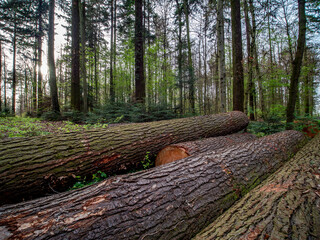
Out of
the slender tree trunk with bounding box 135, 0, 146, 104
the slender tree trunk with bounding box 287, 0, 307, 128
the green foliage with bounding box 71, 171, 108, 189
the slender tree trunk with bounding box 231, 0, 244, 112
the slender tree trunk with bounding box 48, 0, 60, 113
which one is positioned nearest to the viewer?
the green foliage with bounding box 71, 171, 108, 189

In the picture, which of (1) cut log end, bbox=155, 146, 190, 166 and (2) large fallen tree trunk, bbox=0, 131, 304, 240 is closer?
(2) large fallen tree trunk, bbox=0, 131, 304, 240

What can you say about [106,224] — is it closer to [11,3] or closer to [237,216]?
[237,216]

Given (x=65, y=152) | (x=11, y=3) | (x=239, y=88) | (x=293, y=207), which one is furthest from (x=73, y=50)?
(x=293, y=207)

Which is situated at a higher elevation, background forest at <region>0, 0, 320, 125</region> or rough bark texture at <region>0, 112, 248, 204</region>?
background forest at <region>0, 0, 320, 125</region>

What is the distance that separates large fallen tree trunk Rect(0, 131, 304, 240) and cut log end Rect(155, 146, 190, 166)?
2.07ft

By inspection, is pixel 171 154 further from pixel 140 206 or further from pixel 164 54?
pixel 164 54

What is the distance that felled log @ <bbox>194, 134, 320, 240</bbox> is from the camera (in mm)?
1082

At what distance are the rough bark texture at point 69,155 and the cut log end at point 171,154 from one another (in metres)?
0.22

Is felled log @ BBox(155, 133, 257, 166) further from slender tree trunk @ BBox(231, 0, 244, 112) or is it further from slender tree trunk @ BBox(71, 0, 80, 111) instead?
slender tree trunk @ BBox(71, 0, 80, 111)

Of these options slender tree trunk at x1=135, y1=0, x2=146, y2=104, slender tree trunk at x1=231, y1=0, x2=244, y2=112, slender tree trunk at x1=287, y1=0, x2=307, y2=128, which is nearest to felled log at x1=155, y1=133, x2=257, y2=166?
slender tree trunk at x1=231, y1=0, x2=244, y2=112

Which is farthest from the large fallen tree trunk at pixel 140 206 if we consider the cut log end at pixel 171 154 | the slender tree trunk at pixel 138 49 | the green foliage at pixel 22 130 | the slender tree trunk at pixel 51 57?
the slender tree trunk at pixel 51 57

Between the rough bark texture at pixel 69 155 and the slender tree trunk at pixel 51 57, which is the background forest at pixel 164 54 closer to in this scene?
the slender tree trunk at pixel 51 57

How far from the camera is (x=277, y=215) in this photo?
1.24 metres

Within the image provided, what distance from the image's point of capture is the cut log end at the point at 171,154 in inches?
107
